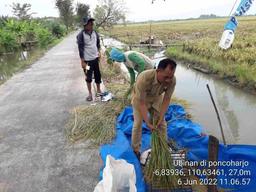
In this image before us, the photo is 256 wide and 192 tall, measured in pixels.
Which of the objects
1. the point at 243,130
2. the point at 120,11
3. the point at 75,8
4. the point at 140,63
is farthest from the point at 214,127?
the point at 75,8

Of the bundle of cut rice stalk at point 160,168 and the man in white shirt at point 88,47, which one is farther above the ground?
the man in white shirt at point 88,47

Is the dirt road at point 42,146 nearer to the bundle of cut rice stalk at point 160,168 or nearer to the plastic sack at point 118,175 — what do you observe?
the plastic sack at point 118,175

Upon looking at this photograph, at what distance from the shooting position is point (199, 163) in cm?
334

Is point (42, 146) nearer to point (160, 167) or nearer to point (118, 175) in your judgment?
point (118, 175)

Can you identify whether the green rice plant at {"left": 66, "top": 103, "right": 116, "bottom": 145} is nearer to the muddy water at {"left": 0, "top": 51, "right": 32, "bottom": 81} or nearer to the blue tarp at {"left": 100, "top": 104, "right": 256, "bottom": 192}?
the blue tarp at {"left": 100, "top": 104, "right": 256, "bottom": 192}

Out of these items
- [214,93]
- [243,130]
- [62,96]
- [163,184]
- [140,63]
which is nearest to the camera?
[163,184]

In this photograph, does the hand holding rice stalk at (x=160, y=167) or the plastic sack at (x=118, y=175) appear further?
the hand holding rice stalk at (x=160, y=167)

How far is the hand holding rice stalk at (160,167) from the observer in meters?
2.84

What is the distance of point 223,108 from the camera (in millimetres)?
6754

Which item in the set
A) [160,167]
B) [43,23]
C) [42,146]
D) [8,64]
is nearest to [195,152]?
[160,167]

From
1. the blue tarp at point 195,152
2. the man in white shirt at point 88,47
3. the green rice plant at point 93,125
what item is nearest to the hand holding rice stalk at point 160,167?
the blue tarp at point 195,152

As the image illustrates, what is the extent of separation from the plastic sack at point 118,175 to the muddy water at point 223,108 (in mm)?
2624

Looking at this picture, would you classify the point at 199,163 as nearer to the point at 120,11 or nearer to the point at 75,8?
the point at 120,11

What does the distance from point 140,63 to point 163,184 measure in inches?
78.1
